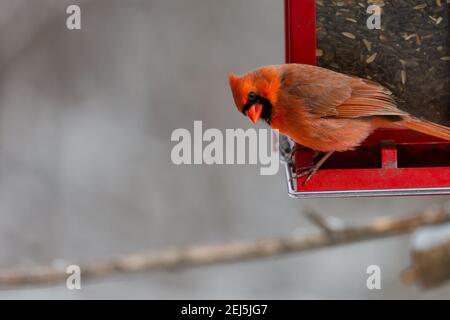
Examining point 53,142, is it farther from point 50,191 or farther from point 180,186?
point 180,186

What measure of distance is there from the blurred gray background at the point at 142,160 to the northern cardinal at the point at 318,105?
6.92 ft

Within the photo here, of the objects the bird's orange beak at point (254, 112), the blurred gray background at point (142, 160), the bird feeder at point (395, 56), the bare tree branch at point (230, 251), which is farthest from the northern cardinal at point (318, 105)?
the blurred gray background at point (142, 160)

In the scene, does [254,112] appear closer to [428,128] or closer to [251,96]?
[251,96]

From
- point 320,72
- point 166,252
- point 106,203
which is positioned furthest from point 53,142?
point 320,72

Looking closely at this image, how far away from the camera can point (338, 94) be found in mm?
2619

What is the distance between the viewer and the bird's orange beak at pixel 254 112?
2.58m

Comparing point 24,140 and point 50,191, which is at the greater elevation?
point 24,140

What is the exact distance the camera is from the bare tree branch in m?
3.68

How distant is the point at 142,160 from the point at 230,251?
1084 mm

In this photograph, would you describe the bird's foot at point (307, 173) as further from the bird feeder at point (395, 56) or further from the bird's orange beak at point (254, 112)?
the bird's orange beak at point (254, 112)

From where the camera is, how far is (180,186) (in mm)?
5004

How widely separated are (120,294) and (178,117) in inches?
44.8

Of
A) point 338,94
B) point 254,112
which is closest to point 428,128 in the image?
point 338,94

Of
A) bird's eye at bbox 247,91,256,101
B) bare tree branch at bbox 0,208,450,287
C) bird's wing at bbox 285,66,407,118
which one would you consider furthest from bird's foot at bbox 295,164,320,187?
bare tree branch at bbox 0,208,450,287
